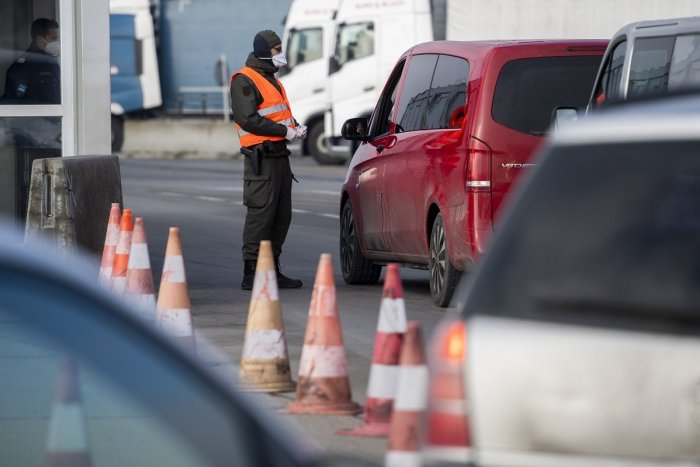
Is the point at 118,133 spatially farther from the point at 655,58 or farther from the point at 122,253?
the point at 655,58

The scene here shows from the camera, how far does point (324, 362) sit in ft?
24.8

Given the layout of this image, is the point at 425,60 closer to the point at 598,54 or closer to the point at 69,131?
the point at 598,54

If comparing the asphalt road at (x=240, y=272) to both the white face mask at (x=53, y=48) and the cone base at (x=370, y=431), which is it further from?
the white face mask at (x=53, y=48)

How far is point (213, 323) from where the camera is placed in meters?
10.7

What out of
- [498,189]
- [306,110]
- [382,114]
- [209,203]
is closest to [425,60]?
[382,114]

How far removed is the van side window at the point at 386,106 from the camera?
42.3 feet

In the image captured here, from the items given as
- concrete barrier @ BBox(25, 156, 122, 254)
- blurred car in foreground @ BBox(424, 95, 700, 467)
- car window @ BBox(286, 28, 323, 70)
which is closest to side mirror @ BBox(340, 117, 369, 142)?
concrete barrier @ BBox(25, 156, 122, 254)

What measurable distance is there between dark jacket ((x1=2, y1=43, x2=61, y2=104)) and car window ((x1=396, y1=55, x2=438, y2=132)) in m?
2.95

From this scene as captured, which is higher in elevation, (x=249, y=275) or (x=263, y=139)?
(x=263, y=139)

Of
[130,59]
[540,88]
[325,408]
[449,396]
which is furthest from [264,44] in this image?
[130,59]

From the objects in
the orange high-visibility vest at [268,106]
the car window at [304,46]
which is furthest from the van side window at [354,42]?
the orange high-visibility vest at [268,106]

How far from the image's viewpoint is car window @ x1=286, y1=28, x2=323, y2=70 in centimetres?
3475

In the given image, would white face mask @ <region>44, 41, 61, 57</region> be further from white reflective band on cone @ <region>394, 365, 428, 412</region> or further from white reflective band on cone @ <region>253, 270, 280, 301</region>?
white reflective band on cone @ <region>394, 365, 428, 412</region>

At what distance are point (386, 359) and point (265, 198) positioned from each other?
5860 mm
